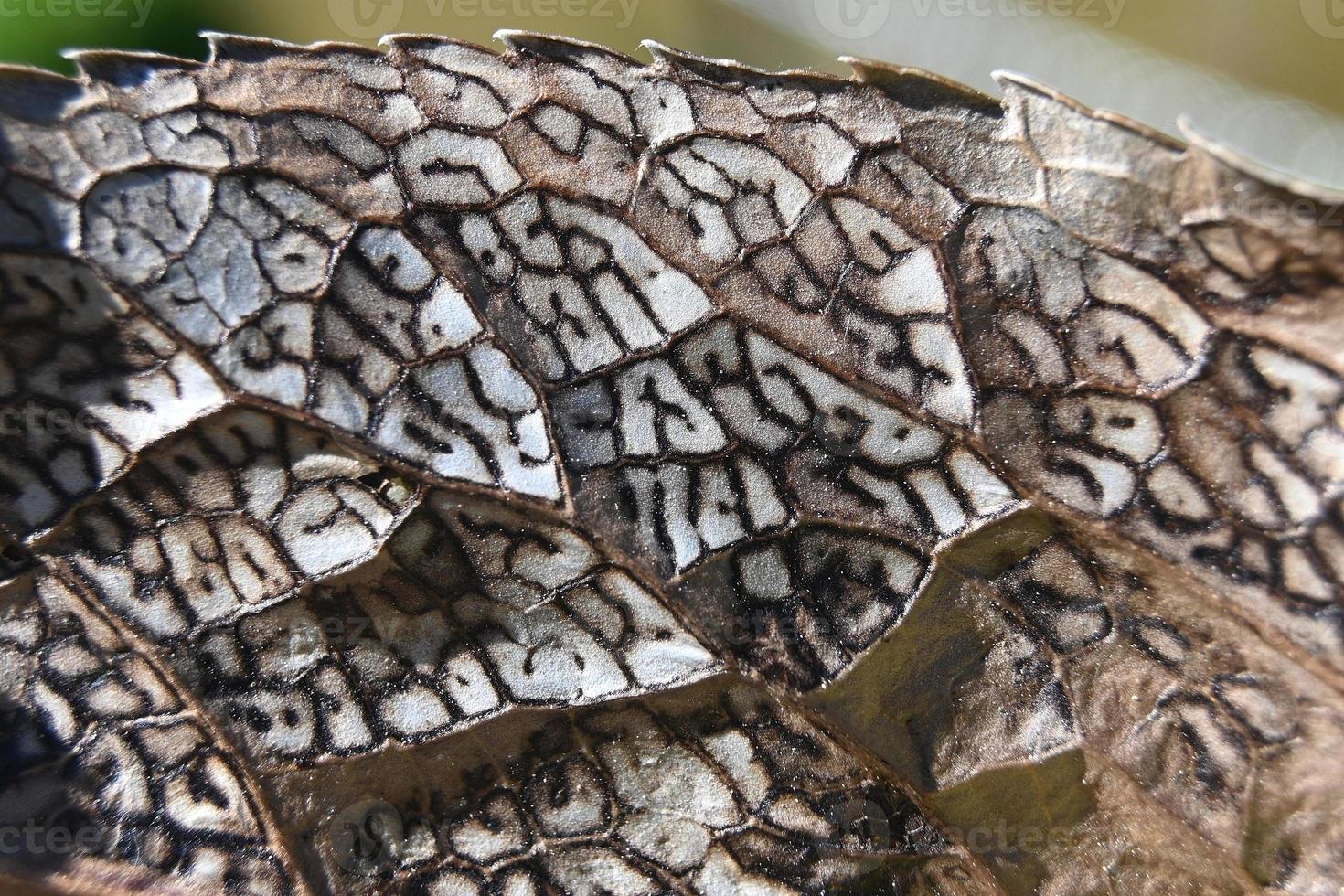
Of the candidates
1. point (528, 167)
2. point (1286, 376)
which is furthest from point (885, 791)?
point (528, 167)

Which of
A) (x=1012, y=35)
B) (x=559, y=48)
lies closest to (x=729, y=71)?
(x=559, y=48)

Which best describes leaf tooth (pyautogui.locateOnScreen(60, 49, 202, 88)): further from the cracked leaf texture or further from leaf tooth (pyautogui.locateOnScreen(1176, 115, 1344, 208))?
leaf tooth (pyautogui.locateOnScreen(1176, 115, 1344, 208))

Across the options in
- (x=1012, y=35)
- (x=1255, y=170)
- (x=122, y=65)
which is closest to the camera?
(x=1255, y=170)

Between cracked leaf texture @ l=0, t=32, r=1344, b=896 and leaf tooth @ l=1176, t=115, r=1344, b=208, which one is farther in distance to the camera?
cracked leaf texture @ l=0, t=32, r=1344, b=896

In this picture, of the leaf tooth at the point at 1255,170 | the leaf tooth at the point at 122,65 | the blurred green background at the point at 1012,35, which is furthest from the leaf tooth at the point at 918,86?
the blurred green background at the point at 1012,35

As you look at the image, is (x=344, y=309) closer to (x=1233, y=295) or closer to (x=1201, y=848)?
(x=1233, y=295)

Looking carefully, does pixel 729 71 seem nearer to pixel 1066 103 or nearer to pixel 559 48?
pixel 559 48

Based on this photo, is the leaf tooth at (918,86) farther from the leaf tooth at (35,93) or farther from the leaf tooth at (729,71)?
the leaf tooth at (35,93)

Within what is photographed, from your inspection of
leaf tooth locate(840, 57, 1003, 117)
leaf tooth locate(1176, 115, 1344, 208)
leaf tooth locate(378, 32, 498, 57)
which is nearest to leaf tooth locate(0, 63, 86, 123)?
leaf tooth locate(378, 32, 498, 57)
